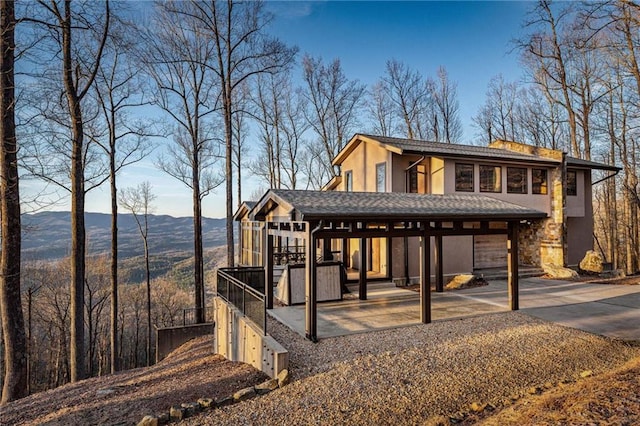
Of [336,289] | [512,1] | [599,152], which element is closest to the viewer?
[336,289]

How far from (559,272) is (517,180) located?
13.3 feet

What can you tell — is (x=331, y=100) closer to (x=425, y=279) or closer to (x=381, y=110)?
(x=381, y=110)

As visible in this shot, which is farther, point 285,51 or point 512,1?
point 285,51

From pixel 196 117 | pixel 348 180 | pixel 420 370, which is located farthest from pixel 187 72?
pixel 420 370

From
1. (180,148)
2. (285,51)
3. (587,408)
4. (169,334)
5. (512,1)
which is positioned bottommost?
(169,334)

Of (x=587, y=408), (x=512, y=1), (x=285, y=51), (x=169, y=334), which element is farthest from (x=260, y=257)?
(x=512, y=1)

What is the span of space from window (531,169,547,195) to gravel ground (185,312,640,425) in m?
9.07

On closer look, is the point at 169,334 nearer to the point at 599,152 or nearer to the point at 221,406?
the point at 221,406

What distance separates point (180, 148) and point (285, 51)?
7.60 metres

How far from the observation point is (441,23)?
54.1ft

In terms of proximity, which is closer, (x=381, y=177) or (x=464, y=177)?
(x=464, y=177)

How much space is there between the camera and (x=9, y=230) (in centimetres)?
Result: 683

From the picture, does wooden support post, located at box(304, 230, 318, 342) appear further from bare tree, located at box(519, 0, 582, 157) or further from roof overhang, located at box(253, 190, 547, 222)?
bare tree, located at box(519, 0, 582, 157)

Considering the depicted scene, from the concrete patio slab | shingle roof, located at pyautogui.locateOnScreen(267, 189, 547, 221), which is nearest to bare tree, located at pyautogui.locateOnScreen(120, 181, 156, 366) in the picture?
the concrete patio slab
